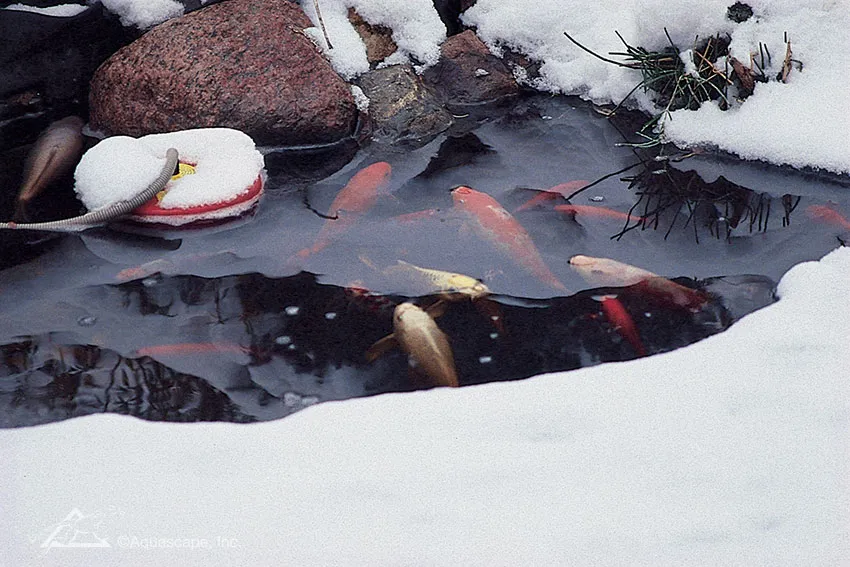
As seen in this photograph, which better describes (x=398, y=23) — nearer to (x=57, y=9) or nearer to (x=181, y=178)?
(x=181, y=178)

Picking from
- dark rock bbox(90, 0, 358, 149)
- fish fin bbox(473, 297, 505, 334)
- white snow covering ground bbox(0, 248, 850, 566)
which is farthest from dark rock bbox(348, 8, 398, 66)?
white snow covering ground bbox(0, 248, 850, 566)

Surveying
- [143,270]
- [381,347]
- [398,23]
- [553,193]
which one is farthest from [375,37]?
[381,347]

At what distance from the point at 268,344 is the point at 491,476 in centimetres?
120

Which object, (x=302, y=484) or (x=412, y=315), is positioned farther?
(x=412, y=315)

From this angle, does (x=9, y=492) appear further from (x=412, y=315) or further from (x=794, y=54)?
(x=794, y=54)

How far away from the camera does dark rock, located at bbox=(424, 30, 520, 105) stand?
17.4 feet

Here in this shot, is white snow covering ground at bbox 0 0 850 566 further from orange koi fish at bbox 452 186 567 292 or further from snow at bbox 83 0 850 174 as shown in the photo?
snow at bbox 83 0 850 174

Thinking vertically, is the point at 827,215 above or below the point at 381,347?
above

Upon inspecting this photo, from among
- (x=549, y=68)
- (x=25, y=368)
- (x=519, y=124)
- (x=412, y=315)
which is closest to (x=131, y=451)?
(x=25, y=368)

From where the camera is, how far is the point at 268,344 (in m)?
3.30

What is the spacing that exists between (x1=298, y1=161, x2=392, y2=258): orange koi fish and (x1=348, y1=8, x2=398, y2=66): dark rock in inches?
39.5

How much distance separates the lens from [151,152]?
429 cm

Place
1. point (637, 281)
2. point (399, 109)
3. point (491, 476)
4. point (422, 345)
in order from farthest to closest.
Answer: point (399, 109)
point (637, 281)
point (422, 345)
point (491, 476)

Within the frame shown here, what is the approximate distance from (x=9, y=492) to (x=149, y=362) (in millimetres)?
844
